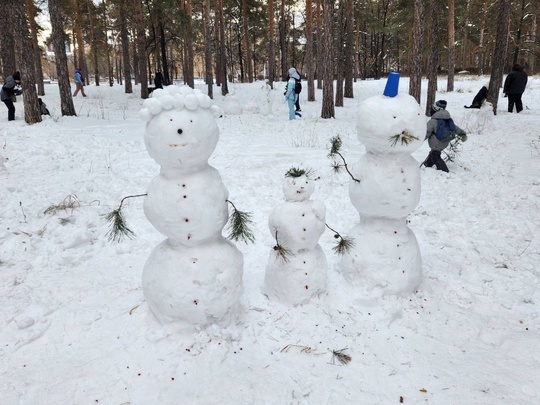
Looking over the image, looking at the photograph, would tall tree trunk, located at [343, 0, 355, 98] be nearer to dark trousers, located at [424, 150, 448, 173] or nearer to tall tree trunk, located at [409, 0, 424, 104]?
tall tree trunk, located at [409, 0, 424, 104]

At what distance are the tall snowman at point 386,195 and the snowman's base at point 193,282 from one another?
4.09 feet

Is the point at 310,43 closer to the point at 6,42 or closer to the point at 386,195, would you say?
the point at 6,42

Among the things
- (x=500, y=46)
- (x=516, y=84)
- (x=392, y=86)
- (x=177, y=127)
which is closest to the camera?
(x=177, y=127)

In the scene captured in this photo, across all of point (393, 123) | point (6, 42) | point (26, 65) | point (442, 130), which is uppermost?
point (6, 42)

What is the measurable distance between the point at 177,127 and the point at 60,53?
10404 mm

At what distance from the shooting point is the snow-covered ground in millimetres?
2463

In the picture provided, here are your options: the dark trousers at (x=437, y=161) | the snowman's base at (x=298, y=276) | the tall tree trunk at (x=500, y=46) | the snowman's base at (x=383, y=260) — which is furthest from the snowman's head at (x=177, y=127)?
the tall tree trunk at (x=500, y=46)

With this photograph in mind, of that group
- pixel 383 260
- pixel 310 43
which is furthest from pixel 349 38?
pixel 383 260

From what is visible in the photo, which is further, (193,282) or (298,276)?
(298,276)

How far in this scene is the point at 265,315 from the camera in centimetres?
315

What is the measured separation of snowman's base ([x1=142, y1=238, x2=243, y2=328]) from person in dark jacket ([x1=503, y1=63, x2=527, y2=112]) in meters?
12.9

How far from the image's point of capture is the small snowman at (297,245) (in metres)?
3.03

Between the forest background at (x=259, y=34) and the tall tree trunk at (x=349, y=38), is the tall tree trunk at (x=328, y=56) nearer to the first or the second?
the forest background at (x=259, y=34)

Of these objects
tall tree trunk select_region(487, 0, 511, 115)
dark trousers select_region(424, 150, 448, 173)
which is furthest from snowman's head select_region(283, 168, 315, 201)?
tall tree trunk select_region(487, 0, 511, 115)
